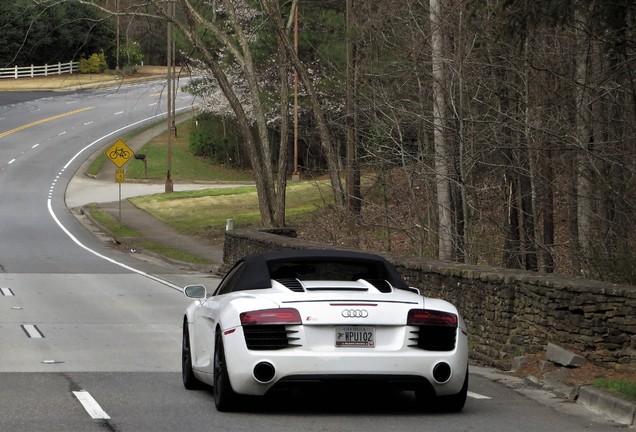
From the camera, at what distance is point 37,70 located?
116 meters

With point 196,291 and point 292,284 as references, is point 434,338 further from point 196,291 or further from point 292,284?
point 196,291

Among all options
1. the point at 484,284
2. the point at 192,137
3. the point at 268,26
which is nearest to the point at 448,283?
the point at 484,284

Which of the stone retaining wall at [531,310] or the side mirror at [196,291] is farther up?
the side mirror at [196,291]

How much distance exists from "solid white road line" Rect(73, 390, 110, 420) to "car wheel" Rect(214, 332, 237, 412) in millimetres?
928

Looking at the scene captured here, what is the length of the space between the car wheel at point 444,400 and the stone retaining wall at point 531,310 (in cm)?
260

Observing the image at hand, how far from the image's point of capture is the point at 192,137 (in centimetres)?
8006

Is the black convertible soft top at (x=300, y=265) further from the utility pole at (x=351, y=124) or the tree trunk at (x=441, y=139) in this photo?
the utility pole at (x=351, y=124)

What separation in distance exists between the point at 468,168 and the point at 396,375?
14.1 m

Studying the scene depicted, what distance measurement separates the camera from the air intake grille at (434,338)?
9.99 metres

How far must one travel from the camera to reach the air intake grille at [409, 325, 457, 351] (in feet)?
32.8

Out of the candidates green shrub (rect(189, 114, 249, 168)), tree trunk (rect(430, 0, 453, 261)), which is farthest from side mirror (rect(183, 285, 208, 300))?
green shrub (rect(189, 114, 249, 168))

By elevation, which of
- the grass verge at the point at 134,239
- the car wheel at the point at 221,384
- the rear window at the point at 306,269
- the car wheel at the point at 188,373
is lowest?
the grass verge at the point at 134,239

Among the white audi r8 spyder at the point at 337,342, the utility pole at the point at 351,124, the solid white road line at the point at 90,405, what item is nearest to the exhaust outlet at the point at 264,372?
the white audi r8 spyder at the point at 337,342

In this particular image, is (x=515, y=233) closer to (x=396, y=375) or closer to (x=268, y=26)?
(x=396, y=375)
